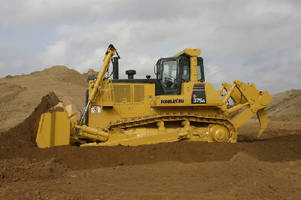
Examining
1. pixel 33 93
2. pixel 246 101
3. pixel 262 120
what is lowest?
pixel 262 120

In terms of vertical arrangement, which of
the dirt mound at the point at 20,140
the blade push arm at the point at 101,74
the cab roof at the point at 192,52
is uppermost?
the cab roof at the point at 192,52

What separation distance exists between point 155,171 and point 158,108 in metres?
3.45

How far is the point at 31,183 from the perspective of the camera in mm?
6031

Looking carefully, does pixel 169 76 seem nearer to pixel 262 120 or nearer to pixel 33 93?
pixel 262 120

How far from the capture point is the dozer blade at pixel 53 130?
903 cm

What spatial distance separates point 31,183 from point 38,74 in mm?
34206

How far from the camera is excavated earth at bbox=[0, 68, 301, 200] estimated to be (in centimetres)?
548

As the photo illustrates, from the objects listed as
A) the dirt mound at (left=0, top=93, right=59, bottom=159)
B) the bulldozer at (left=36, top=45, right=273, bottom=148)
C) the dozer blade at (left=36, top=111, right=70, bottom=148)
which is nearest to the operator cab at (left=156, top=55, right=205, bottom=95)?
the bulldozer at (left=36, top=45, right=273, bottom=148)

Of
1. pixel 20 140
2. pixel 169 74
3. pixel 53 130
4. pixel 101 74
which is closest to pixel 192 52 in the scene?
pixel 169 74

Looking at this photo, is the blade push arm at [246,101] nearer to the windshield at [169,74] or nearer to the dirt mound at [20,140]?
the windshield at [169,74]

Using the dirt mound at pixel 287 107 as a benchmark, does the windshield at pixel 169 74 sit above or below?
below

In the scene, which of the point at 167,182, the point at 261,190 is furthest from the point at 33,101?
the point at 261,190

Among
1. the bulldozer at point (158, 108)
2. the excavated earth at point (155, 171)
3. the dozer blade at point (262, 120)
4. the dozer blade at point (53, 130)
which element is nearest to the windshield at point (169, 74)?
the bulldozer at point (158, 108)

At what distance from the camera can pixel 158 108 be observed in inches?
422
